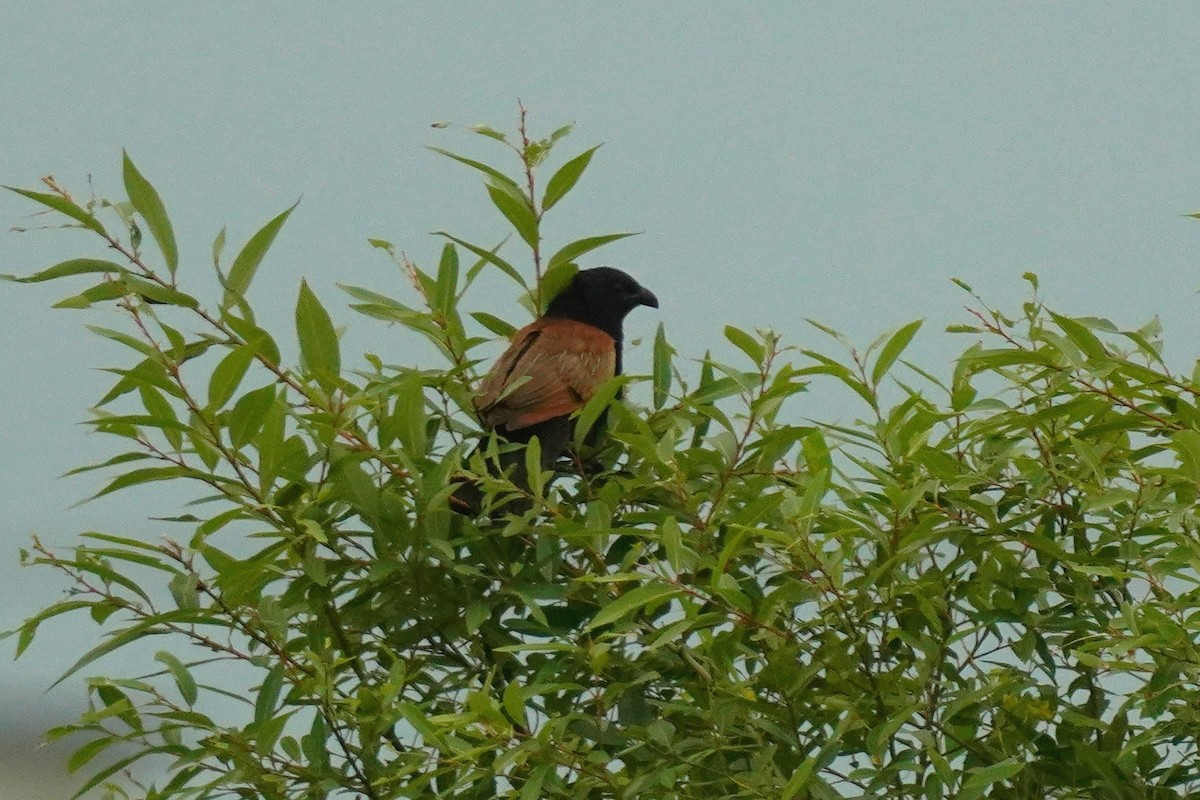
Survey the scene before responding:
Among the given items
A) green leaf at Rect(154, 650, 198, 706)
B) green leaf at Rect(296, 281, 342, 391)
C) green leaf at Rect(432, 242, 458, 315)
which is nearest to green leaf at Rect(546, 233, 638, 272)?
green leaf at Rect(432, 242, 458, 315)

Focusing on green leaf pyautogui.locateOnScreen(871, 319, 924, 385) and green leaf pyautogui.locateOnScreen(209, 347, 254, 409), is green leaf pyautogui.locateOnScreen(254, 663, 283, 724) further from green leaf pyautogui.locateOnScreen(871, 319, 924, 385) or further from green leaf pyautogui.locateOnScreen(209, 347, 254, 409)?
green leaf pyautogui.locateOnScreen(871, 319, 924, 385)

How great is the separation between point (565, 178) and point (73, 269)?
1.68 ft

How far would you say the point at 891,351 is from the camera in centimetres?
148

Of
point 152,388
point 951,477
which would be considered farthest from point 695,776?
point 152,388

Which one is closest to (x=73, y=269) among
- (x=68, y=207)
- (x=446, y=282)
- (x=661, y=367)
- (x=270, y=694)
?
(x=68, y=207)

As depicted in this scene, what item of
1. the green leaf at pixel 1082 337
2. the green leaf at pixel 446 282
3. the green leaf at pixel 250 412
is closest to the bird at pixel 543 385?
the green leaf at pixel 446 282

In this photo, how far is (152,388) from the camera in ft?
4.49

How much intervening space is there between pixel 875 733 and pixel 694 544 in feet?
0.81

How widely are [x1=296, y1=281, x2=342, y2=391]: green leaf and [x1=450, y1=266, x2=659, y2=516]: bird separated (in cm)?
18

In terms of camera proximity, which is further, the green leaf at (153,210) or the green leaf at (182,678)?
the green leaf at (182,678)

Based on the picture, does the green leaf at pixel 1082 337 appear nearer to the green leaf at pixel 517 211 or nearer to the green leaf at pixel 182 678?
the green leaf at pixel 517 211

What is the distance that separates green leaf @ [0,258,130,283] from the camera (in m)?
1.32

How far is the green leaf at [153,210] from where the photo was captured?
137 centimetres

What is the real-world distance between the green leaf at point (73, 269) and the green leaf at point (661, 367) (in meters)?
0.55
